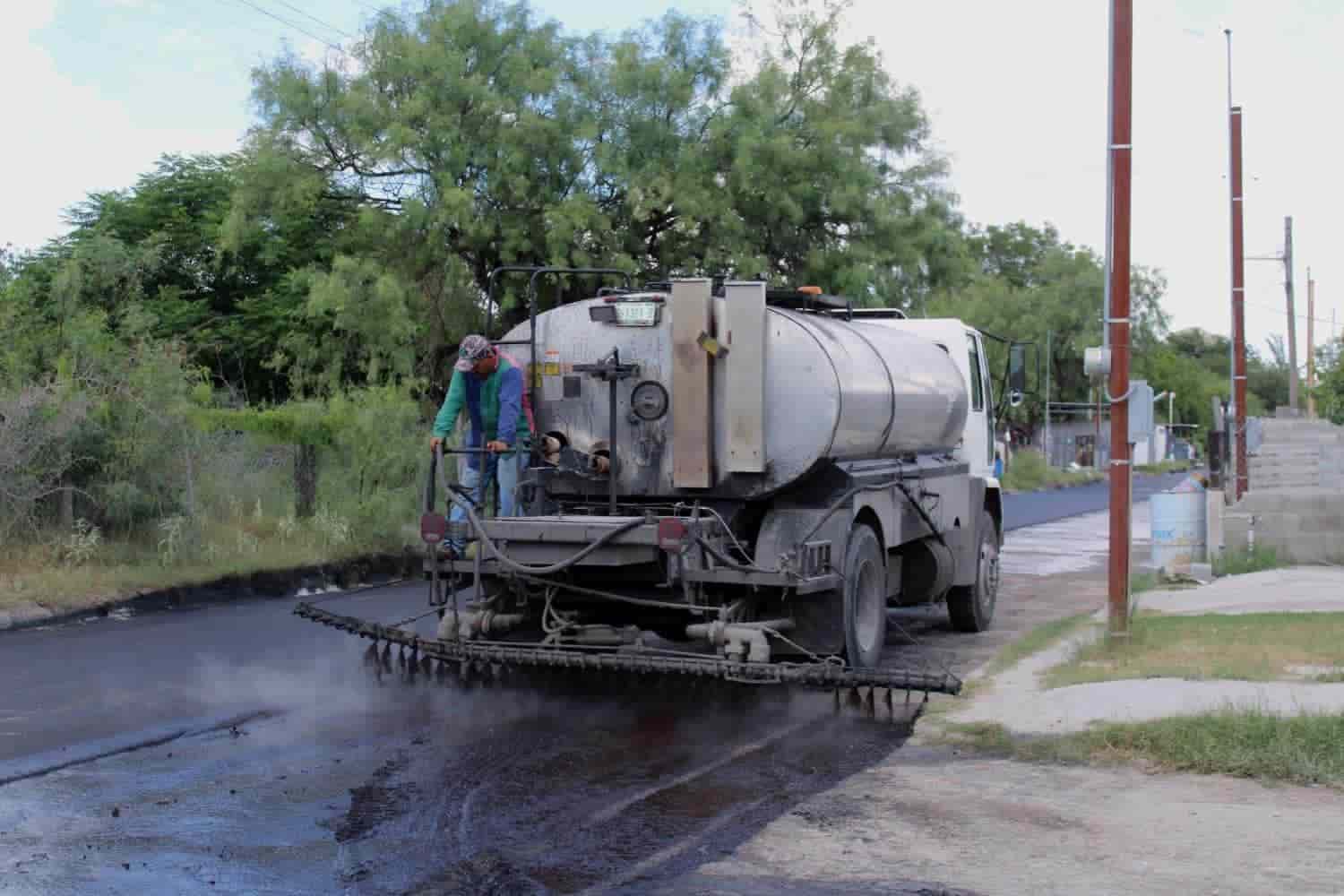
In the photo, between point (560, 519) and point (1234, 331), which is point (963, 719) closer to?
point (560, 519)

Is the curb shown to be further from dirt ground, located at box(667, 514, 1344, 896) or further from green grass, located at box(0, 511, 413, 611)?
dirt ground, located at box(667, 514, 1344, 896)

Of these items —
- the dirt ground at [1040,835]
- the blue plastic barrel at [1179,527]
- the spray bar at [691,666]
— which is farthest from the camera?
the blue plastic barrel at [1179,527]

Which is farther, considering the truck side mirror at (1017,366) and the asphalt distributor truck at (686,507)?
the truck side mirror at (1017,366)

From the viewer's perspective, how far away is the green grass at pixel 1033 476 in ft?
181

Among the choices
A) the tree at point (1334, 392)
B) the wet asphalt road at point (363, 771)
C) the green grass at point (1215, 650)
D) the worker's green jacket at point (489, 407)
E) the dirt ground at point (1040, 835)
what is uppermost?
the tree at point (1334, 392)

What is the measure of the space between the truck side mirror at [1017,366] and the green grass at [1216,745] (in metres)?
6.03

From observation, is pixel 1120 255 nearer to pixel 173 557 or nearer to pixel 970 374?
pixel 970 374

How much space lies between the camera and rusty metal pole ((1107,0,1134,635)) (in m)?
12.0

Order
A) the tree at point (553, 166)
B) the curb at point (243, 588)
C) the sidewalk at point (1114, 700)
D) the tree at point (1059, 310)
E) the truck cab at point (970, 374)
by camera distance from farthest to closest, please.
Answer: the tree at point (1059, 310) → the tree at point (553, 166) → the truck cab at point (970, 374) → the curb at point (243, 588) → the sidewalk at point (1114, 700)

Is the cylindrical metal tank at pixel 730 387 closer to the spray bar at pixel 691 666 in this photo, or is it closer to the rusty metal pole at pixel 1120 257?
the spray bar at pixel 691 666

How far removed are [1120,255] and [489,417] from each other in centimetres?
495

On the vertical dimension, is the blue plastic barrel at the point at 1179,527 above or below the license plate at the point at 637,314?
below

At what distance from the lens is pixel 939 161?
30.2 m

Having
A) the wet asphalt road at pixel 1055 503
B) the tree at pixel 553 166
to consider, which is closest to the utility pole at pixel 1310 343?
the wet asphalt road at pixel 1055 503
